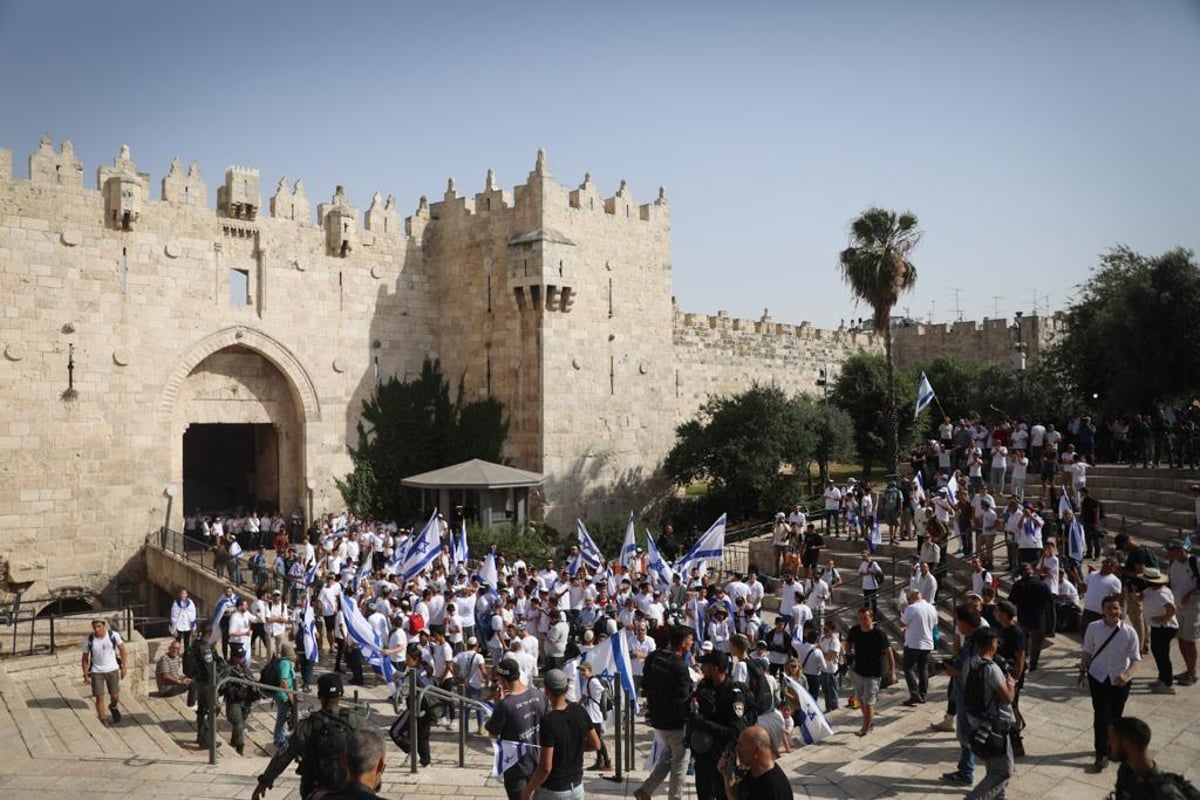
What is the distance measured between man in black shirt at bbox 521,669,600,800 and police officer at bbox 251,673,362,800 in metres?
1.11

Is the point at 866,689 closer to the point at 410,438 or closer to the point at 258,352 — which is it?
the point at 410,438

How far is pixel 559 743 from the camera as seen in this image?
18.5ft

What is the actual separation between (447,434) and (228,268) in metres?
7.02

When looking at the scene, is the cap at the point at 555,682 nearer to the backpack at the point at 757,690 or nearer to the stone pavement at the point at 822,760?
the backpack at the point at 757,690

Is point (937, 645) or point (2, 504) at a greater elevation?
point (2, 504)

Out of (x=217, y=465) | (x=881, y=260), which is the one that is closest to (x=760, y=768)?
(x=881, y=260)

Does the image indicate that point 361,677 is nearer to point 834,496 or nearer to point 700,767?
point 700,767

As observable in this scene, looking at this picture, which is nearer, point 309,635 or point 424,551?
point 309,635

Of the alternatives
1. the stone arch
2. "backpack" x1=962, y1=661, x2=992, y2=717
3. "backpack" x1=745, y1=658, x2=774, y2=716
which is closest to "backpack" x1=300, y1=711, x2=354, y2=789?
"backpack" x1=745, y1=658, x2=774, y2=716

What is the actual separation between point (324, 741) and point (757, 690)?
9.66 feet

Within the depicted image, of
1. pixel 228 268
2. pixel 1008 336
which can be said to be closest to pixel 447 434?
pixel 228 268

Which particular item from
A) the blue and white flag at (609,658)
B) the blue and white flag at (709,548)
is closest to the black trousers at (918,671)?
the blue and white flag at (609,658)

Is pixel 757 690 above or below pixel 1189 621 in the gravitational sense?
above

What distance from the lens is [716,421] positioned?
90.4ft
